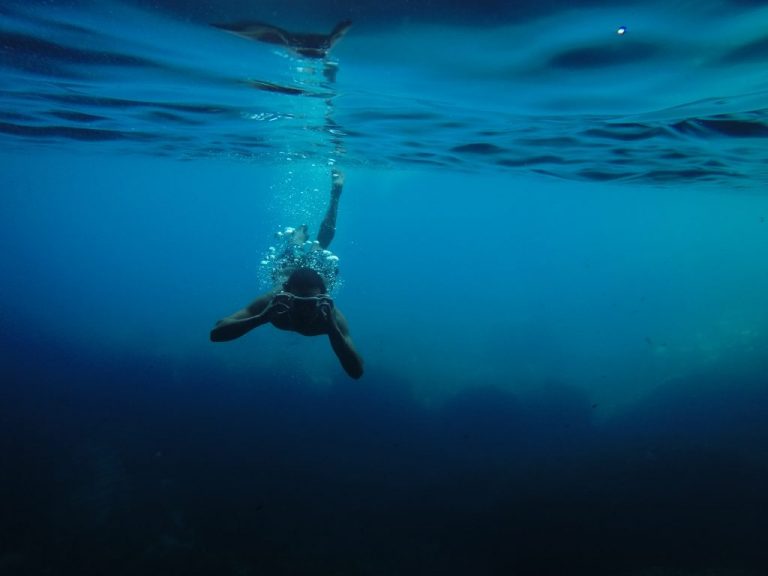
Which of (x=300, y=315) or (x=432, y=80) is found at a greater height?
(x=432, y=80)

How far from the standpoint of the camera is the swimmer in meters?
5.15

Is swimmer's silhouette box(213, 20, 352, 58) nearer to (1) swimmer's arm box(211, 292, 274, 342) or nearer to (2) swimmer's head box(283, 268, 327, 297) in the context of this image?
(2) swimmer's head box(283, 268, 327, 297)

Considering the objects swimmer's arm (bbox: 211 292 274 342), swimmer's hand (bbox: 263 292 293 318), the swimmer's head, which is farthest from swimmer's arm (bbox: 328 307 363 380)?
swimmer's arm (bbox: 211 292 274 342)

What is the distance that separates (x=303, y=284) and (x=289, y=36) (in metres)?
4.77

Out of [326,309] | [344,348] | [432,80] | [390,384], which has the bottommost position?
[390,384]

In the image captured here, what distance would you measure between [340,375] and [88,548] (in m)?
13.9

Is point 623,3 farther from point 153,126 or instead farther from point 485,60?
point 153,126

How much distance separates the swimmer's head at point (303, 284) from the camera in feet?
17.4

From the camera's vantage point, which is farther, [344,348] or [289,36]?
[289,36]

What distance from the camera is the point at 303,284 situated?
5.33 m

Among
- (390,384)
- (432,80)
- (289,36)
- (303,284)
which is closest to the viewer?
(303,284)

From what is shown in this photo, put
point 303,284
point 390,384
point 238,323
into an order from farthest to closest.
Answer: point 390,384, point 303,284, point 238,323

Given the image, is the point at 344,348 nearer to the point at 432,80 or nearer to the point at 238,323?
the point at 238,323

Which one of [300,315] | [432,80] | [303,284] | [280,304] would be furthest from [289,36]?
[300,315]
